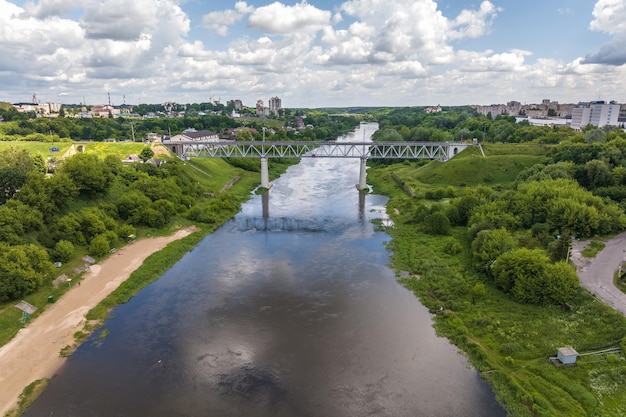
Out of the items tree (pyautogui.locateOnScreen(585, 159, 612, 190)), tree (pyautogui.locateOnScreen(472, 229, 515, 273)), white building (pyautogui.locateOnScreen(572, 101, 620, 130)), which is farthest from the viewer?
white building (pyautogui.locateOnScreen(572, 101, 620, 130))

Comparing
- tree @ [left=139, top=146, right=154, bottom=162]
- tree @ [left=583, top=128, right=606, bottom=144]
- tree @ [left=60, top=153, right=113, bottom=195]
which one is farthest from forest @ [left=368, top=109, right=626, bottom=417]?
tree @ [left=139, top=146, right=154, bottom=162]

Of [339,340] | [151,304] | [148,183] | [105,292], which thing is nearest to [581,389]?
[339,340]

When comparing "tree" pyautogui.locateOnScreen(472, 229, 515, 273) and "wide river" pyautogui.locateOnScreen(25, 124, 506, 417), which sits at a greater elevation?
"tree" pyautogui.locateOnScreen(472, 229, 515, 273)

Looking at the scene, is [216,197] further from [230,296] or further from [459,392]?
[459,392]

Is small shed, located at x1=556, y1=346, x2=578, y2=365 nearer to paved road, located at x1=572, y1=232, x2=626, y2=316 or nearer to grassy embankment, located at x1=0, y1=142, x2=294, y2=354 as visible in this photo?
paved road, located at x1=572, y1=232, x2=626, y2=316

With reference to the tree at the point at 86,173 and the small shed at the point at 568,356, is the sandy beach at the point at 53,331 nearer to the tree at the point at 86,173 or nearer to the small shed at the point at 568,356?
the tree at the point at 86,173
